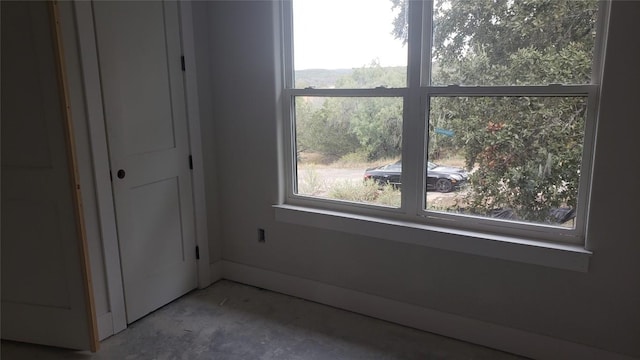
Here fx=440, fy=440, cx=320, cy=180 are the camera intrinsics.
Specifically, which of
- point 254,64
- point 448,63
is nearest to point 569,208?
point 448,63

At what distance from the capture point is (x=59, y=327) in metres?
2.45

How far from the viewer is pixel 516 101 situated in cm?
227

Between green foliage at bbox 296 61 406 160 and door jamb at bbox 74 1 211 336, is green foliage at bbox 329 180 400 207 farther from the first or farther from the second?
door jamb at bbox 74 1 211 336

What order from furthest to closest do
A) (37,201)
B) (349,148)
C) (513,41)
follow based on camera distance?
(349,148) → (37,201) → (513,41)

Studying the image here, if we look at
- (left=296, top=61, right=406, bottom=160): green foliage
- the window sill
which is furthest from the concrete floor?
(left=296, top=61, right=406, bottom=160): green foliage

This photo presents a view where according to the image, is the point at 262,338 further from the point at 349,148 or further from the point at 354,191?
the point at 349,148

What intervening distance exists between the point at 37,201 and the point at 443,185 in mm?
2229

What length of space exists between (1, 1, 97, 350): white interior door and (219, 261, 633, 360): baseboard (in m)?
1.15

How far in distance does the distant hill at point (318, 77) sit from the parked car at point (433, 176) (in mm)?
624

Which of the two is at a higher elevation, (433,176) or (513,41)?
(513,41)

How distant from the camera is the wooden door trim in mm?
2127

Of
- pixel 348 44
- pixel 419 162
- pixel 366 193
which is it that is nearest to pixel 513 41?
pixel 419 162

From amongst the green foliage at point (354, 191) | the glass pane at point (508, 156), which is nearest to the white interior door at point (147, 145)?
the green foliage at point (354, 191)

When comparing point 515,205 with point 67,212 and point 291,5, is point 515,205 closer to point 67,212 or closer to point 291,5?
point 291,5
